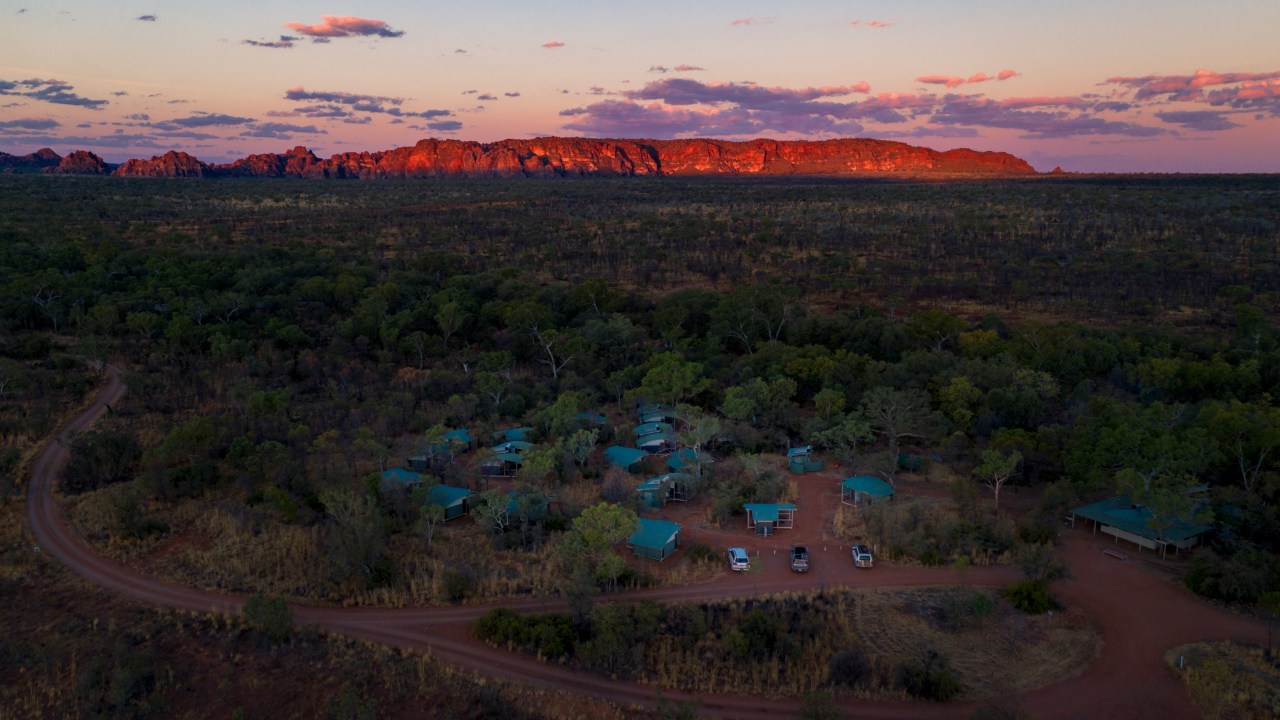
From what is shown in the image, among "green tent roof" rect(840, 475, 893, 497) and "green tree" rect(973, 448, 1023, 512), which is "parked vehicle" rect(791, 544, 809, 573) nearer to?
"green tent roof" rect(840, 475, 893, 497)

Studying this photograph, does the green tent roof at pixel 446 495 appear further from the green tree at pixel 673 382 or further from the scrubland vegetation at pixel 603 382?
the green tree at pixel 673 382

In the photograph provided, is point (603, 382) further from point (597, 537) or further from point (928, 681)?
point (928, 681)

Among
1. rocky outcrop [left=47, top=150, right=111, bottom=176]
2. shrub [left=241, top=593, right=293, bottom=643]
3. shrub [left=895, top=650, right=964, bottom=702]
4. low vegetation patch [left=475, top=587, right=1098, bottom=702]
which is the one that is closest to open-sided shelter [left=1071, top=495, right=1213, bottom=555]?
low vegetation patch [left=475, top=587, right=1098, bottom=702]

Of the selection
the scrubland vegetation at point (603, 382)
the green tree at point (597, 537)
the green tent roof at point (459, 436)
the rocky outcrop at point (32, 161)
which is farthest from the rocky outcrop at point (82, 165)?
the green tree at point (597, 537)

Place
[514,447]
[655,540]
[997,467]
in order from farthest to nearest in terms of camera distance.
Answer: [514,447] < [997,467] < [655,540]

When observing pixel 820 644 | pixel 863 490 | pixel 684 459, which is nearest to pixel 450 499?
pixel 684 459

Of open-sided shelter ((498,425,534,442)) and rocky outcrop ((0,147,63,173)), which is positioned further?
rocky outcrop ((0,147,63,173))

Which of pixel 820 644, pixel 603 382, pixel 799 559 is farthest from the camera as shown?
pixel 603 382
